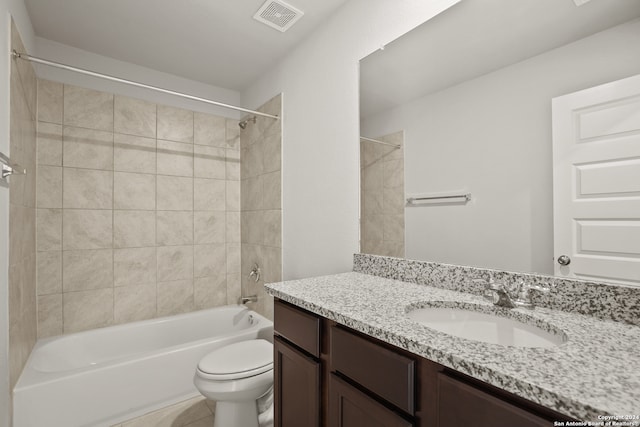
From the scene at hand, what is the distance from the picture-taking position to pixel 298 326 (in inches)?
43.3

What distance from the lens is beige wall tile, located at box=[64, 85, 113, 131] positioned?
2133mm

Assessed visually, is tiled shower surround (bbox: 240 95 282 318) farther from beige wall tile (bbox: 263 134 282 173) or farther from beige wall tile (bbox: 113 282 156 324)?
beige wall tile (bbox: 113 282 156 324)

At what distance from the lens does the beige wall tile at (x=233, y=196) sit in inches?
111

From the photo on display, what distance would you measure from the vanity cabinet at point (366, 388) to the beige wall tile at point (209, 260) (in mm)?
1676

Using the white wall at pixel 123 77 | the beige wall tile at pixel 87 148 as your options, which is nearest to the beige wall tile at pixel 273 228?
the white wall at pixel 123 77

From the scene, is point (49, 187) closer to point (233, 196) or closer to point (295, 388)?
point (233, 196)

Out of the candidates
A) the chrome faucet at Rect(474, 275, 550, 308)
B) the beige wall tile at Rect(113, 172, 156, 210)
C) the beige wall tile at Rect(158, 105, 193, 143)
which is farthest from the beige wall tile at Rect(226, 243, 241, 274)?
the chrome faucet at Rect(474, 275, 550, 308)

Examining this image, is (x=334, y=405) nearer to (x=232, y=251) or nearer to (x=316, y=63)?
(x=316, y=63)

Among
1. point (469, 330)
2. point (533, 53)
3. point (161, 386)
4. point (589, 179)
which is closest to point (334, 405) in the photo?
point (469, 330)

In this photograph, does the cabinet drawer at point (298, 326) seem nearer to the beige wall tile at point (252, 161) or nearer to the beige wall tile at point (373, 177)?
the beige wall tile at point (373, 177)

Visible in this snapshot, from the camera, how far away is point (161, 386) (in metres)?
1.80

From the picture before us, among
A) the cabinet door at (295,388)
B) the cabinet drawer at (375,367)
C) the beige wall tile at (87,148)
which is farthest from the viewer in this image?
the beige wall tile at (87,148)

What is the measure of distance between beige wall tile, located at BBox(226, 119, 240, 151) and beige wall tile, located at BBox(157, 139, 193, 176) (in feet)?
1.22

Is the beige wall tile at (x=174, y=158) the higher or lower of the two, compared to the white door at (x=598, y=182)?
higher
